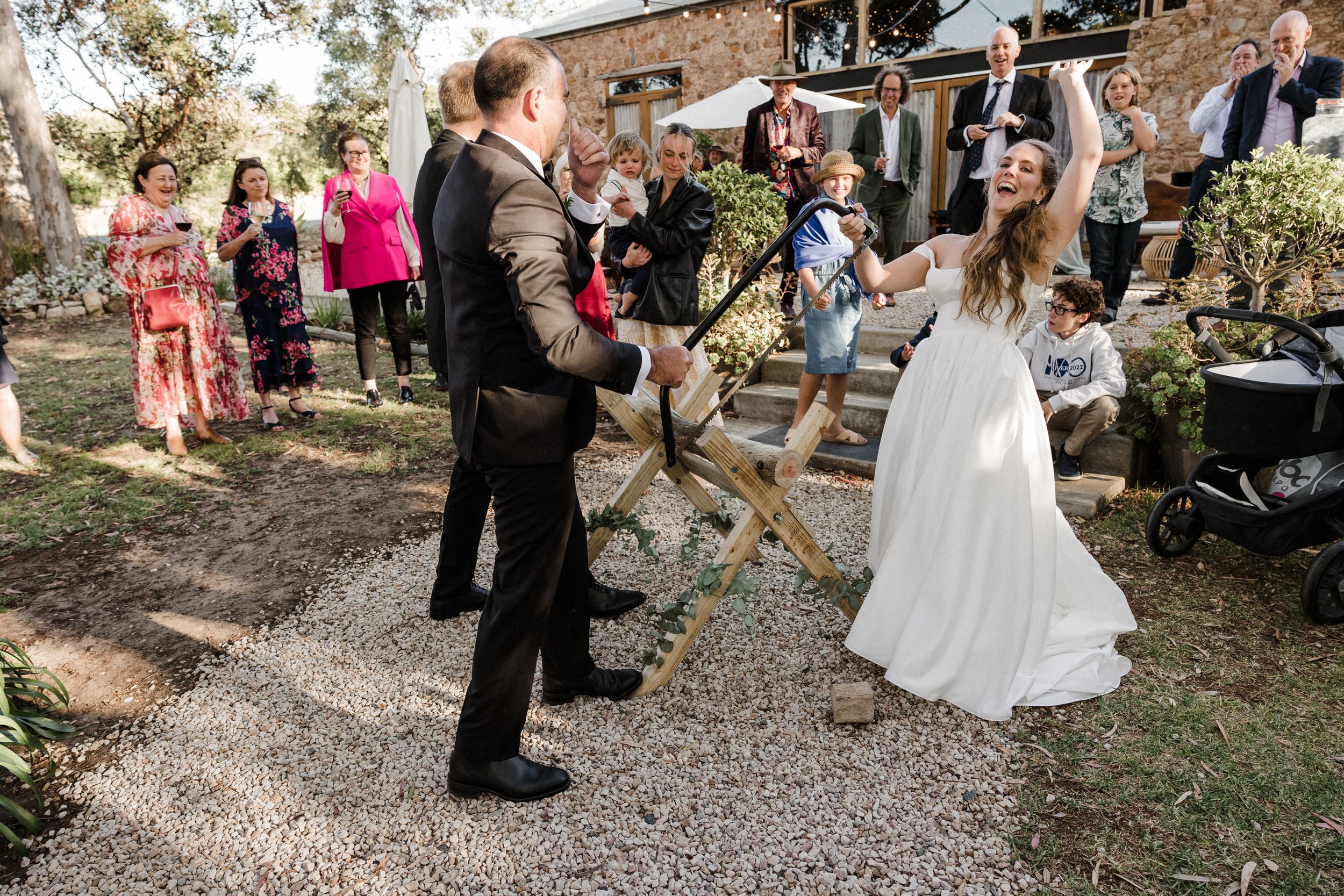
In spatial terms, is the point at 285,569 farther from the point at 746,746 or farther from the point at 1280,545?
the point at 1280,545

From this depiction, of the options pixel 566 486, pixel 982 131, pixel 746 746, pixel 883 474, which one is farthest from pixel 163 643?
pixel 982 131

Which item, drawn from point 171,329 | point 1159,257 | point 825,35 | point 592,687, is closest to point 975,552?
point 592,687

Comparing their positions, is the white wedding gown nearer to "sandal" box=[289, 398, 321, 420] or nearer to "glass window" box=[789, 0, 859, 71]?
"sandal" box=[289, 398, 321, 420]

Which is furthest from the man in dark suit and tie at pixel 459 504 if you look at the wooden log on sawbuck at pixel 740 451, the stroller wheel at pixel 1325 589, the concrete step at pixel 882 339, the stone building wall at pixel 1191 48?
the stone building wall at pixel 1191 48

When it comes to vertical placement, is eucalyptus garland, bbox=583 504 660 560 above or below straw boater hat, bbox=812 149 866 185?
below

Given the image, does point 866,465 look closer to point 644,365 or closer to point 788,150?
point 644,365

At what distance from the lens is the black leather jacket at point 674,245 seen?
4996 millimetres

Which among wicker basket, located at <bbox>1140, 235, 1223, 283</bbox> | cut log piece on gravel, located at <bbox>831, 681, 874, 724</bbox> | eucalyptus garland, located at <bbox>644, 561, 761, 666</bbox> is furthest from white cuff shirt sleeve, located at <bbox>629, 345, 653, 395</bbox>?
wicker basket, located at <bbox>1140, 235, 1223, 283</bbox>

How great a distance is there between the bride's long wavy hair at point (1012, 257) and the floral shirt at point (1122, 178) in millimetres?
4113

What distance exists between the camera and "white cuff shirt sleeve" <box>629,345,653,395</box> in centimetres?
220

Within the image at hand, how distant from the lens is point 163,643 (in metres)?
3.55

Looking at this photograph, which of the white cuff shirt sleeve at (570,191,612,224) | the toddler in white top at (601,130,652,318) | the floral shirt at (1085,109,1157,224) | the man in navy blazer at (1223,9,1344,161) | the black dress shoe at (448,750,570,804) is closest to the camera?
the black dress shoe at (448,750,570,804)

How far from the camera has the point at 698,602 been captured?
9.68ft

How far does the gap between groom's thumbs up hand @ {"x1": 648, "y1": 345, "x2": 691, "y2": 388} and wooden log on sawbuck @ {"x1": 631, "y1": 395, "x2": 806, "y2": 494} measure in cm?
47
